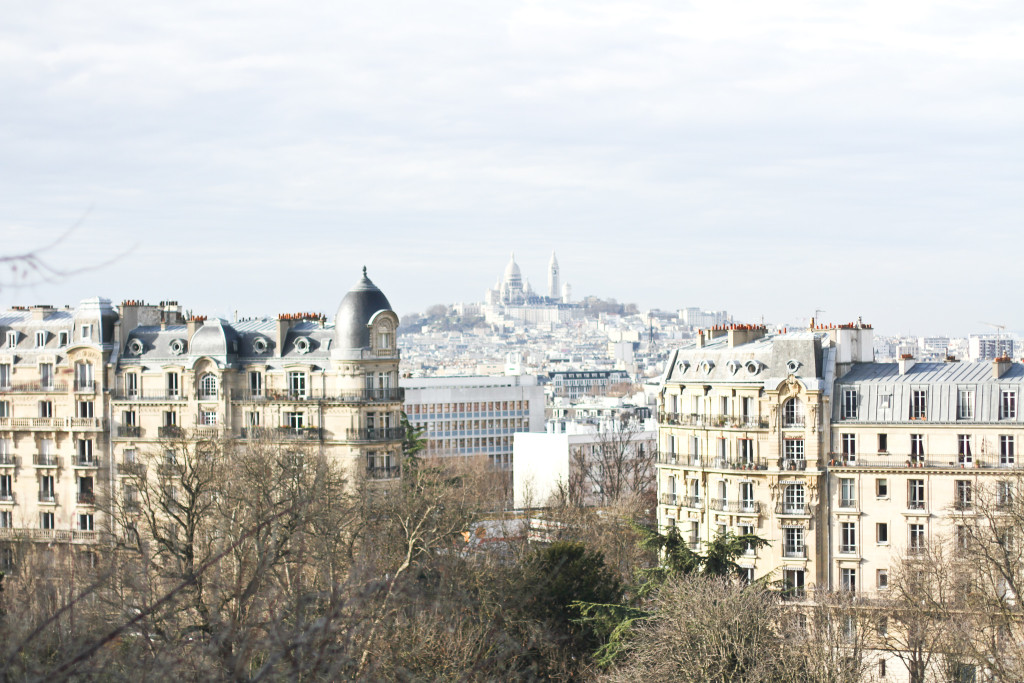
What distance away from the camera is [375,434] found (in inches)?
2761

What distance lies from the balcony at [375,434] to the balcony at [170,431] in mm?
8685

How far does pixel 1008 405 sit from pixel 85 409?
43.5 metres

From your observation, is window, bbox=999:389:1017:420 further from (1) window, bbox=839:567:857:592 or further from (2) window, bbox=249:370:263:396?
(2) window, bbox=249:370:263:396

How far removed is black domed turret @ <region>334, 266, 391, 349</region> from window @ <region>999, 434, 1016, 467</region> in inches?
1125

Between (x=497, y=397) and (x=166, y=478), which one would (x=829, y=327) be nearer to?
(x=166, y=478)

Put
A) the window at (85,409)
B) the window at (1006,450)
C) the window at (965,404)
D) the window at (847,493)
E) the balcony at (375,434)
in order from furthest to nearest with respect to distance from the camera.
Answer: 1. the window at (85,409)
2. the balcony at (375,434)
3. the window at (847,493)
4. the window at (965,404)
5. the window at (1006,450)

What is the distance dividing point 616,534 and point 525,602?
21.7m

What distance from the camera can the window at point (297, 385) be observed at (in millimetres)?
71188

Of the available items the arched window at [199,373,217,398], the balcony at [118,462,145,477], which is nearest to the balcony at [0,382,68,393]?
the balcony at [118,462,145,477]

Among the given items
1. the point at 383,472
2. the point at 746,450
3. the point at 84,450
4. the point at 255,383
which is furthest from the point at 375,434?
the point at 746,450

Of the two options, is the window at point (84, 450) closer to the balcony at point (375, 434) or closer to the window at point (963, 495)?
the balcony at point (375, 434)

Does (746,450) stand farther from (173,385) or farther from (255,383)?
(173,385)

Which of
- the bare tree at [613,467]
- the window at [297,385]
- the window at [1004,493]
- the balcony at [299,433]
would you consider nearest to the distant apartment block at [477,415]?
the bare tree at [613,467]

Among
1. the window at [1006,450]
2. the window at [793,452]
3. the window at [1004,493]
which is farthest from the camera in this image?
the window at [793,452]
